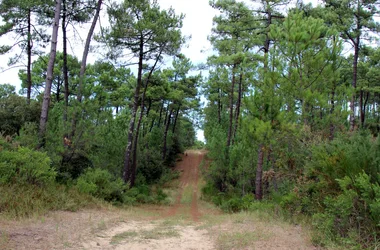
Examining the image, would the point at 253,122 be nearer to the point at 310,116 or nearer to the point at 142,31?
the point at 310,116

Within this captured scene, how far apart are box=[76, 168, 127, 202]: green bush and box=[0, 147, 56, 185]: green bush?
2.45 meters

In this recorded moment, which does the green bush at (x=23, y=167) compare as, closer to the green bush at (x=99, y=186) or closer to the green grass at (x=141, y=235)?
the green bush at (x=99, y=186)

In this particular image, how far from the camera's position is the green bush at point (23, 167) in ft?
28.0

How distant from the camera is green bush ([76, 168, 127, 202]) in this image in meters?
12.2

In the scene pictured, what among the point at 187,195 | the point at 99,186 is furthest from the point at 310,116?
the point at 187,195

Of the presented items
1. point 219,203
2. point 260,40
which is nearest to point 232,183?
point 219,203

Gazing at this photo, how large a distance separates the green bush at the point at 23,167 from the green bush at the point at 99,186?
2.45 m

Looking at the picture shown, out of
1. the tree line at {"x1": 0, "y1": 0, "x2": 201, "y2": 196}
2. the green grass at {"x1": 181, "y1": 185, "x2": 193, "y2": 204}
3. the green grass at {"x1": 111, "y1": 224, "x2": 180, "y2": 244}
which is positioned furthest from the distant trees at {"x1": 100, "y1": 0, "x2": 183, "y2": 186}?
the green grass at {"x1": 111, "y1": 224, "x2": 180, "y2": 244}

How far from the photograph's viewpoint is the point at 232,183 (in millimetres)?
22812

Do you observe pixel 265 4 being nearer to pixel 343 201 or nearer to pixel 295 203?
pixel 295 203

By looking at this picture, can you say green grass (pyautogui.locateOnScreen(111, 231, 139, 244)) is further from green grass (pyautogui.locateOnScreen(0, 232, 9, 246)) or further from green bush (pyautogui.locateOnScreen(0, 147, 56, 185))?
Result: green bush (pyautogui.locateOnScreen(0, 147, 56, 185))

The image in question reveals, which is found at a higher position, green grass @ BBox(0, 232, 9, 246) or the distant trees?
the distant trees

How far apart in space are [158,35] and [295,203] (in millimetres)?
12171

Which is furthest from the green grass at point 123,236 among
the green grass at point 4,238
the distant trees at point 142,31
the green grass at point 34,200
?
the distant trees at point 142,31
